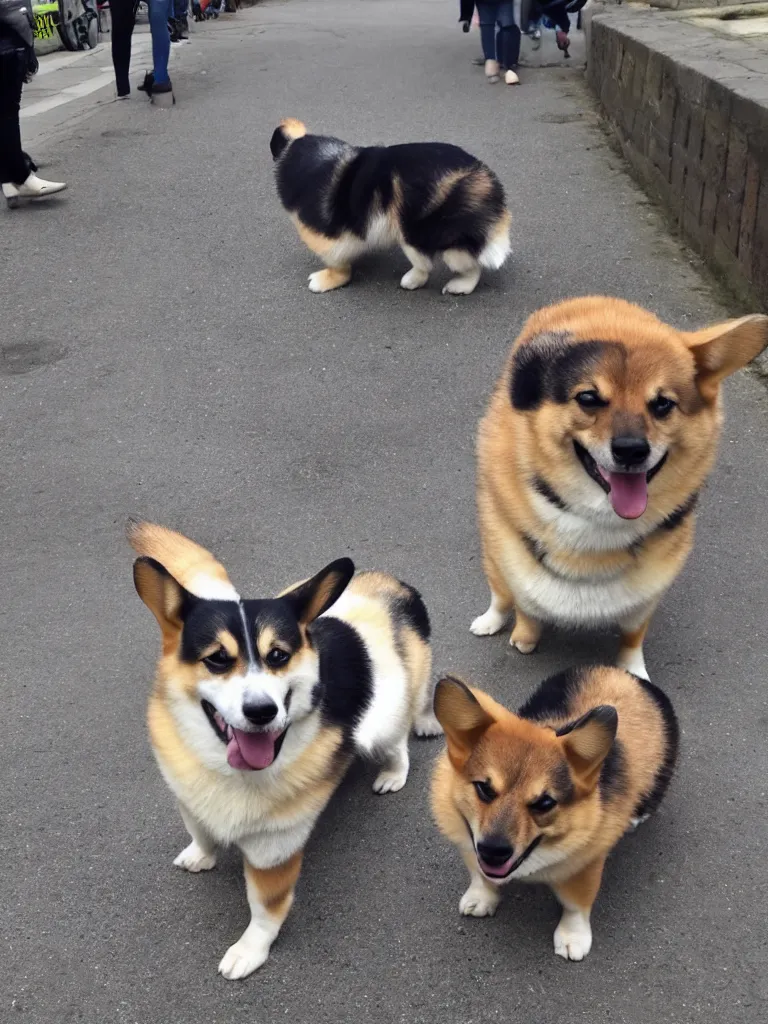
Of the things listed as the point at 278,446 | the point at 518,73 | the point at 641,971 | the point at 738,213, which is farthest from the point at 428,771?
the point at 518,73

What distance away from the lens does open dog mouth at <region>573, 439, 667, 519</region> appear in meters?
3.23

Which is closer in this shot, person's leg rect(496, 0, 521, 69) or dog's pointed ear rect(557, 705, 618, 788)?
dog's pointed ear rect(557, 705, 618, 788)

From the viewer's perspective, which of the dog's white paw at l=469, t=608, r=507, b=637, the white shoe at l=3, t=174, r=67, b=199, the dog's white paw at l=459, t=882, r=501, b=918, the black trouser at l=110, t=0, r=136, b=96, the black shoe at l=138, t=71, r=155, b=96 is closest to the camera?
the dog's white paw at l=459, t=882, r=501, b=918

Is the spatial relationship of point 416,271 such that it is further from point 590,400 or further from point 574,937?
point 574,937

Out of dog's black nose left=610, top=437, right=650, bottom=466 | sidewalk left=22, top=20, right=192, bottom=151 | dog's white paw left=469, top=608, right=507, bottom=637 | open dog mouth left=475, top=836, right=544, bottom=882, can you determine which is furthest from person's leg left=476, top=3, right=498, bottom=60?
open dog mouth left=475, top=836, right=544, bottom=882

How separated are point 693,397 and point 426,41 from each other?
42.4 feet

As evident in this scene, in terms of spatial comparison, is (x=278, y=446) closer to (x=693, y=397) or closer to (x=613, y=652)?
(x=613, y=652)

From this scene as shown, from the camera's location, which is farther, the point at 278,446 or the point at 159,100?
the point at 159,100

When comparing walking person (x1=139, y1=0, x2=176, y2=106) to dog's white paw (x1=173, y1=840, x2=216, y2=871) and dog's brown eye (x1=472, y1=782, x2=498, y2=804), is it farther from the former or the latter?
dog's brown eye (x1=472, y1=782, x2=498, y2=804)

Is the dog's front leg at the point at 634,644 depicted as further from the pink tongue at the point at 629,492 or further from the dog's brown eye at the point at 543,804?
the dog's brown eye at the point at 543,804

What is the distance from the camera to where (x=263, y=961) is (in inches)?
108

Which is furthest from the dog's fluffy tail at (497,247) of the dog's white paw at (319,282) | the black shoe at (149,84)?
the black shoe at (149,84)

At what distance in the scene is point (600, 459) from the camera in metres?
3.16

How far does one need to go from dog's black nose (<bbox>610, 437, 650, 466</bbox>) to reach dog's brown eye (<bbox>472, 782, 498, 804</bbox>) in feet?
3.54
